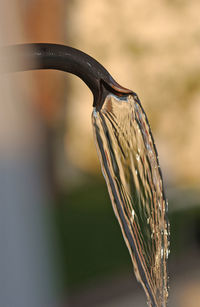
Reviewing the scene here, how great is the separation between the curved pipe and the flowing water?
5 centimetres

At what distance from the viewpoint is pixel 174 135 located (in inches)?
152

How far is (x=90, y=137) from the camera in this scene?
3822 millimetres

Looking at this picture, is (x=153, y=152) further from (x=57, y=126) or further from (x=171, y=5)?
(x=171, y=5)

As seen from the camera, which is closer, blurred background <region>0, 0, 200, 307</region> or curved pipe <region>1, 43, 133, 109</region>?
curved pipe <region>1, 43, 133, 109</region>

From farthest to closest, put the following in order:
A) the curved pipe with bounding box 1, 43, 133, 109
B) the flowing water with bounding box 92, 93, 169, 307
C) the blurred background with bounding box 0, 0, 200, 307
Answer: the blurred background with bounding box 0, 0, 200, 307
the flowing water with bounding box 92, 93, 169, 307
the curved pipe with bounding box 1, 43, 133, 109

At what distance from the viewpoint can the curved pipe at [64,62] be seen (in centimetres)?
34

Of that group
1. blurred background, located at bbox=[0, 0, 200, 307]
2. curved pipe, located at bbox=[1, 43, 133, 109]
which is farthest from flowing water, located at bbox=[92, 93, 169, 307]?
blurred background, located at bbox=[0, 0, 200, 307]

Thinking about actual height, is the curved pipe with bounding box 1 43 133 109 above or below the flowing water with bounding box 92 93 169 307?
above

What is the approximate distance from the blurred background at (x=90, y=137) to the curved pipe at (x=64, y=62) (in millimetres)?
1589

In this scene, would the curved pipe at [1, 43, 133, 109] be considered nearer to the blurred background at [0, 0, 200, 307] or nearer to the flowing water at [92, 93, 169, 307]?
the flowing water at [92, 93, 169, 307]

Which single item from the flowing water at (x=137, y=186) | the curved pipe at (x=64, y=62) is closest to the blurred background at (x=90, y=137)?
the flowing water at (x=137, y=186)

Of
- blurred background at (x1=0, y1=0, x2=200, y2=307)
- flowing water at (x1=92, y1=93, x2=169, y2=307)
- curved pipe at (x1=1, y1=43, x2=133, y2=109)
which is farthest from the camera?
blurred background at (x1=0, y1=0, x2=200, y2=307)

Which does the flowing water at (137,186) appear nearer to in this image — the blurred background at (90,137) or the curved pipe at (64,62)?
the curved pipe at (64,62)

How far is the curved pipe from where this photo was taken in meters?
0.34
